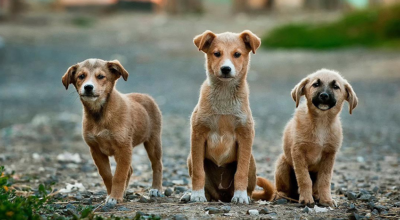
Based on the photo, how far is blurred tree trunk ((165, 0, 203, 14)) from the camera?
28.4m

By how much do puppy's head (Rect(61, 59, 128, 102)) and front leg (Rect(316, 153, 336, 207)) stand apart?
2.07 meters

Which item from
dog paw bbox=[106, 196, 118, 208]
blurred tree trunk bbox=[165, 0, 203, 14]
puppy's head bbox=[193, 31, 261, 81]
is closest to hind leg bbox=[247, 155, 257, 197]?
puppy's head bbox=[193, 31, 261, 81]

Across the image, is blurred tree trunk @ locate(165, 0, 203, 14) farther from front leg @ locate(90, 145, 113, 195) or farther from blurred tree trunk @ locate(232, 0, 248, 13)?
front leg @ locate(90, 145, 113, 195)

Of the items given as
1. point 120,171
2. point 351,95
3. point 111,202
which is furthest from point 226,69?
point 111,202

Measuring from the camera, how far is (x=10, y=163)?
8117 mm

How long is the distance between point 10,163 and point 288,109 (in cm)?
716

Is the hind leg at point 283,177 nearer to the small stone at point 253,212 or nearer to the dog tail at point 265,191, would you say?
the dog tail at point 265,191

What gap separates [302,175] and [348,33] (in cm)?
1653

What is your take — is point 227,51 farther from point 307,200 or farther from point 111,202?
point 111,202

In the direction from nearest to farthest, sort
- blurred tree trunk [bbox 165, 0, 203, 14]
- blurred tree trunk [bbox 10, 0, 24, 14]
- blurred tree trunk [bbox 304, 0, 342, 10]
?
blurred tree trunk [bbox 304, 0, 342, 10] < blurred tree trunk [bbox 10, 0, 24, 14] < blurred tree trunk [bbox 165, 0, 203, 14]

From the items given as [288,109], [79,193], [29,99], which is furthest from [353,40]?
[79,193]

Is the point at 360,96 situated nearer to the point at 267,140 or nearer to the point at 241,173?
the point at 267,140

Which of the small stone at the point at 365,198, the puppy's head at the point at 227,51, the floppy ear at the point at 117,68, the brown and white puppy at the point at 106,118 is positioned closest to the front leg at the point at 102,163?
the brown and white puppy at the point at 106,118

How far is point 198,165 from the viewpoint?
5664mm
